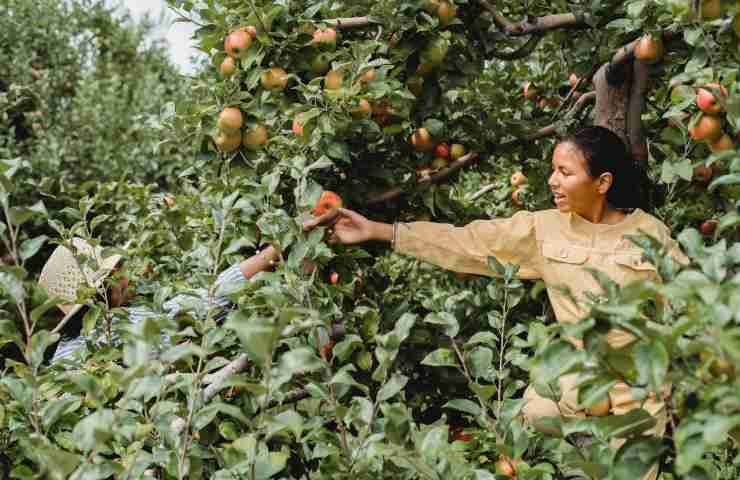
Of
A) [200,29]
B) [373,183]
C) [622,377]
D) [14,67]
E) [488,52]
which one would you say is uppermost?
[200,29]

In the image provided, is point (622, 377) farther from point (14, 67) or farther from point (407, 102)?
point (14, 67)

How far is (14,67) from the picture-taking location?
6.25 m

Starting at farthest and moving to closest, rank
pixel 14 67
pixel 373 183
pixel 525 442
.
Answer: pixel 14 67 → pixel 373 183 → pixel 525 442

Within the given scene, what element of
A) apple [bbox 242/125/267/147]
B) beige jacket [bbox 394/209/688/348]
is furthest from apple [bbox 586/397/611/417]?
apple [bbox 242/125/267/147]

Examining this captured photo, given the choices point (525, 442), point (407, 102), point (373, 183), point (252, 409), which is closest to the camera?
point (525, 442)

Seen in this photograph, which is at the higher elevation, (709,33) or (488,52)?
(709,33)

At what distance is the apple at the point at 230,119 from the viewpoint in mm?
1992

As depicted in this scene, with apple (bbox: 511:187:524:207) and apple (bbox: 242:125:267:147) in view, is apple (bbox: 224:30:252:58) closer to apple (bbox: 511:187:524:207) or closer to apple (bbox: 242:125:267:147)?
apple (bbox: 242:125:267:147)

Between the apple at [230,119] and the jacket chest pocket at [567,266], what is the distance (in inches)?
33.9

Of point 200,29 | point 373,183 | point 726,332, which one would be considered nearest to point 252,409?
point 726,332

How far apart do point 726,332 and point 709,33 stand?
119 centimetres

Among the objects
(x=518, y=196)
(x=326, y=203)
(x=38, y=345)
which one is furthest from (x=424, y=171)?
(x=38, y=345)

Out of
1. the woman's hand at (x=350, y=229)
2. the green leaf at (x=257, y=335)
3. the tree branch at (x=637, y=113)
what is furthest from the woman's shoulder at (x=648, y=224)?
the green leaf at (x=257, y=335)

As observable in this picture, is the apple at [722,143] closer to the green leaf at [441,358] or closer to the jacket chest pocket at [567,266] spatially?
the jacket chest pocket at [567,266]
